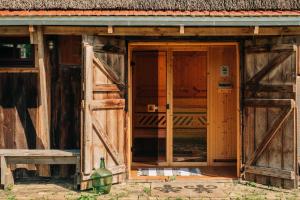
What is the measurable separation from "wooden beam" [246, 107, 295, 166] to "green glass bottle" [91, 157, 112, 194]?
9.40 feet

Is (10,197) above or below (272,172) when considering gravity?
below

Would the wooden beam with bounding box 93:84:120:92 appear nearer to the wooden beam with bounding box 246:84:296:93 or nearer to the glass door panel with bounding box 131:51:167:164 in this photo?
the glass door panel with bounding box 131:51:167:164

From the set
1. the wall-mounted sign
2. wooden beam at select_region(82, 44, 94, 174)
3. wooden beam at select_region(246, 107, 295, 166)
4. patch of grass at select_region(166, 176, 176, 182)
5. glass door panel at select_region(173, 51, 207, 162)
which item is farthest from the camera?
glass door panel at select_region(173, 51, 207, 162)

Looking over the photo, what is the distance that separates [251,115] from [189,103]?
9.11 ft

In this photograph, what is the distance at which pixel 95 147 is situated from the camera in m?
7.84

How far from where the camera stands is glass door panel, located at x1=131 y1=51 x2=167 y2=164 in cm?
1066

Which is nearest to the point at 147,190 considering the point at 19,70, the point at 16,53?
the point at 19,70

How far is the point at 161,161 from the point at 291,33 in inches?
165

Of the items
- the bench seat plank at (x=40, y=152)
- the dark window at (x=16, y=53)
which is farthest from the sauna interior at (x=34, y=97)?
the bench seat plank at (x=40, y=152)

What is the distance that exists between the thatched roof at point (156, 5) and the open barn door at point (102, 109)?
0.89 metres

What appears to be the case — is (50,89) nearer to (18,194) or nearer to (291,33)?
(18,194)

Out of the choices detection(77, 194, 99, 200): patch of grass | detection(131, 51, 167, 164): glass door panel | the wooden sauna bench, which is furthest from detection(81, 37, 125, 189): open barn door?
detection(131, 51, 167, 164): glass door panel

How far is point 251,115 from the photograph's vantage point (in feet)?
27.5

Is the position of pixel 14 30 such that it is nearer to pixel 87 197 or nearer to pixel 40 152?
pixel 40 152
